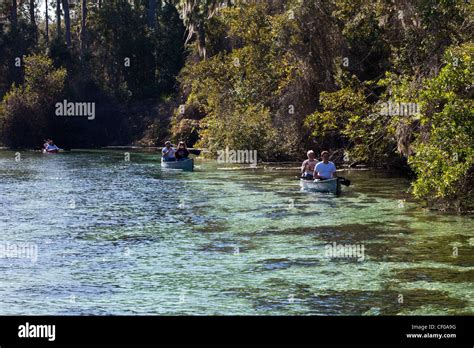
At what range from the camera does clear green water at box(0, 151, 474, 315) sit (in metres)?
14.8

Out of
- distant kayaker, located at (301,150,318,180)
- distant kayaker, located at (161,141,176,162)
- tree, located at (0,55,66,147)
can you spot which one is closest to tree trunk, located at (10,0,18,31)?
tree, located at (0,55,66,147)

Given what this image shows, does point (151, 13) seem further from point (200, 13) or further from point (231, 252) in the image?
point (231, 252)

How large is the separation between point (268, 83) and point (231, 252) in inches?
1216

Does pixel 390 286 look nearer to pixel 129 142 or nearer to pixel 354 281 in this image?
pixel 354 281

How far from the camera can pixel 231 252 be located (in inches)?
777

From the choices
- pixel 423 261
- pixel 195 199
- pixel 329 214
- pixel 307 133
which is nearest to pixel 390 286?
pixel 423 261

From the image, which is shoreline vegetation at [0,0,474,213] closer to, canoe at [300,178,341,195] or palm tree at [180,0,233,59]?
palm tree at [180,0,233,59]

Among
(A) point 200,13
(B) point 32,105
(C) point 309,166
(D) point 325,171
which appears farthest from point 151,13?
(D) point 325,171

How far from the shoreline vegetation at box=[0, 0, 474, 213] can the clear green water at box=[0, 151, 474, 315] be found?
2871mm

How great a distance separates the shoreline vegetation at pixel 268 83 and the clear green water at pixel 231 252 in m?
2.87

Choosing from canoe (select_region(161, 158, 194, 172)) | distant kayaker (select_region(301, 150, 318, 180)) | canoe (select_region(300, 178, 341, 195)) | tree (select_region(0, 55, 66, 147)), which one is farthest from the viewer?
tree (select_region(0, 55, 66, 147))

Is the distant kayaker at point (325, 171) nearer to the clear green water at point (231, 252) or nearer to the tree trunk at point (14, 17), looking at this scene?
the clear green water at point (231, 252)

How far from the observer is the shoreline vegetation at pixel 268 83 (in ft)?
86.2
